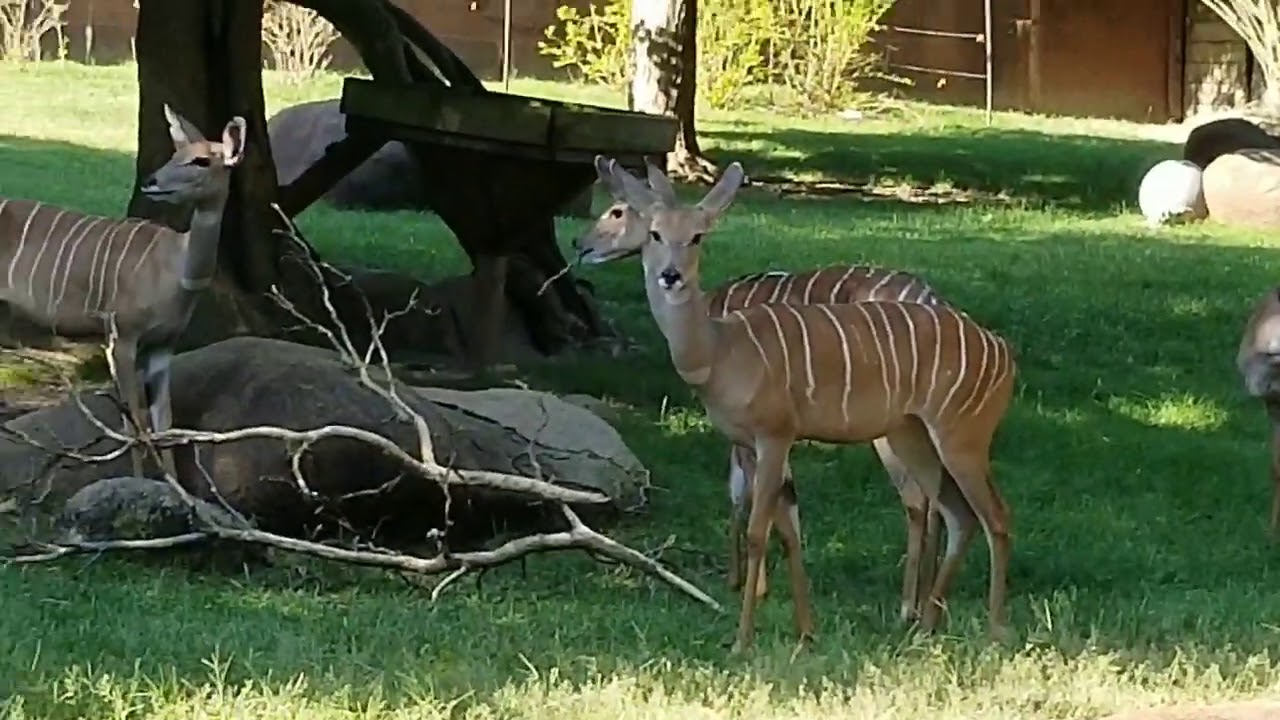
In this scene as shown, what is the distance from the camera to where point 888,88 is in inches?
856

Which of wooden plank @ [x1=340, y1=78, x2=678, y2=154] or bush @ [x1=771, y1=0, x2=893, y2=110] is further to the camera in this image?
bush @ [x1=771, y1=0, x2=893, y2=110]

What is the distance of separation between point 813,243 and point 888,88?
34.4ft

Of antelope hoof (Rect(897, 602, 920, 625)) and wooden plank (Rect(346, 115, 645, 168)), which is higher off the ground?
wooden plank (Rect(346, 115, 645, 168))

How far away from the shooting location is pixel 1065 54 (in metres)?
22.3

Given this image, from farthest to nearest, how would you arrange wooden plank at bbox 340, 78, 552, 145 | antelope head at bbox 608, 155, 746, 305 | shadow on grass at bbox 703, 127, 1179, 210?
shadow on grass at bbox 703, 127, 1179, 210
wooden plank at bbox 340, 78, 552, 145
antelope head at bbox 608, 155, 746, 305

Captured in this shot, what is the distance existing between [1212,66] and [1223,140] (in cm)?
718

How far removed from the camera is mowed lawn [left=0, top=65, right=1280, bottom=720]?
156 inches

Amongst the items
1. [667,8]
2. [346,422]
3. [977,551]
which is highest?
[667,8]

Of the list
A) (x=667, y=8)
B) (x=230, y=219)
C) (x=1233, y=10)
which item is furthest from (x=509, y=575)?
(x=1233, y=10)

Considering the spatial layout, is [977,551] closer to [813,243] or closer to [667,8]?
[813,243]

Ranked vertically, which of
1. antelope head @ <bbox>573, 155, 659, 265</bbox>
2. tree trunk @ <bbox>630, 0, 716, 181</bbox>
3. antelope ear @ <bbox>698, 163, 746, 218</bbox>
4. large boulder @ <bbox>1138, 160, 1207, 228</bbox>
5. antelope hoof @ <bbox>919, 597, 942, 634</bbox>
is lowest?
antelope hoof @ <bbox>919, 597, 942, 634</bbox>

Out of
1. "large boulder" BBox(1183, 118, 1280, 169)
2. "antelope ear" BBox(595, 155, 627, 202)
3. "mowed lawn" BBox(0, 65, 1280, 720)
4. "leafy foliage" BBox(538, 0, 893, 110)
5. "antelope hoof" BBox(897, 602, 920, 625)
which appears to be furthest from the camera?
"leafy foliage" BBox(538, 0, 893, 110)

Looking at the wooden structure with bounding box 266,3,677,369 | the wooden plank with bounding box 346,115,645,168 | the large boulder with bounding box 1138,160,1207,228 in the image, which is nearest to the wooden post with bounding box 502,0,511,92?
the large boulder with bounding box 1138,160,1207,228

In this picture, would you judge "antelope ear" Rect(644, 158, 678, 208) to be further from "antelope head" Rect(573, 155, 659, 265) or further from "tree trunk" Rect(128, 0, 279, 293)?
"tree trunk" Rect(128, 0, 279, 293)
